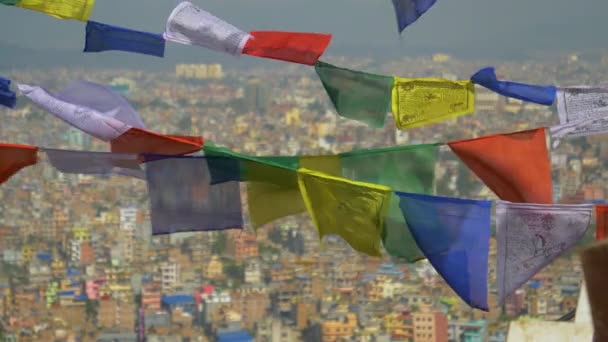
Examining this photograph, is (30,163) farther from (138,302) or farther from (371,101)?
(138,302)

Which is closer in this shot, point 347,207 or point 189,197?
point 347,207

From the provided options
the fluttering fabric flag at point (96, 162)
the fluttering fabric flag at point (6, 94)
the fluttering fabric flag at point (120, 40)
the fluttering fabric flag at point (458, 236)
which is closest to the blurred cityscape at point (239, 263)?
the fluttering fabric flag at point (120, 40)

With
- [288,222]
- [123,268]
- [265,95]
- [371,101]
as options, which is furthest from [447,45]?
[371,101]

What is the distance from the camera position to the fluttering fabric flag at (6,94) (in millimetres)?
3154

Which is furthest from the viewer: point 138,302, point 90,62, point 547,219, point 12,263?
point 90,62

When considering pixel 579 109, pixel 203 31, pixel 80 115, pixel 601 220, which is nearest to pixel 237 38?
pixel 203 31

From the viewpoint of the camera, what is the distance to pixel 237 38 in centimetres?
299

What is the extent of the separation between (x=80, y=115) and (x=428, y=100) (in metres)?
0.90

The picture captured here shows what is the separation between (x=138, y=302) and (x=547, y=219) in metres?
26.1

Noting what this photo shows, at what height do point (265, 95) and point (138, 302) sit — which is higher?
point (265, 95)

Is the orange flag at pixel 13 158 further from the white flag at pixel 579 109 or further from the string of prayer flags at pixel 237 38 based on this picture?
the white flag at pixel 579 109

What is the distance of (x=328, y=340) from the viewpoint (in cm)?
2625

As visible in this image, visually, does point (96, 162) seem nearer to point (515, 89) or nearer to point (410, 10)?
point (410, 10)

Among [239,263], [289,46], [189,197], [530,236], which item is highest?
[239,263]
